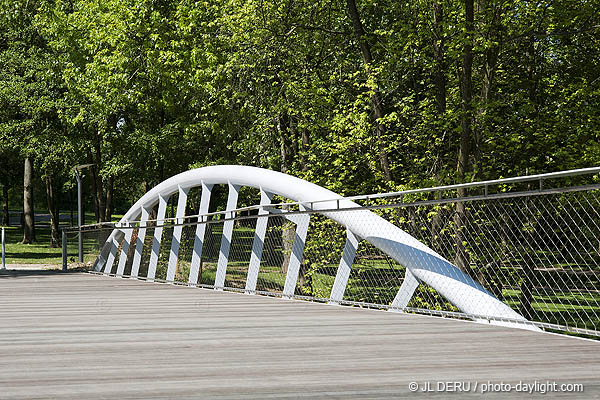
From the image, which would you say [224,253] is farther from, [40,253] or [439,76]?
[40,253]

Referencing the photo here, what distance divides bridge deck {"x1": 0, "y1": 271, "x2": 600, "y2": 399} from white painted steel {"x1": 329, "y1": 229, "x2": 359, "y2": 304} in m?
0.80

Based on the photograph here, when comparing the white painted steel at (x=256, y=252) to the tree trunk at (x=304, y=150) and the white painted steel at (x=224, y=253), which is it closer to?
the white painted steel at (x=224, y=253)

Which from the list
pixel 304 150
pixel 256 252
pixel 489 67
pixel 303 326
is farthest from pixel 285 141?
pixel 303 326

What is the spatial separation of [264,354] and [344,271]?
411 cm

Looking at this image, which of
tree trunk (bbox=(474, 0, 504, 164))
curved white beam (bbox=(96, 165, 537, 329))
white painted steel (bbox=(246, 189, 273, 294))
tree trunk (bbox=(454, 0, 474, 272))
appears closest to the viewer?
curved white beam (bbox=(96, 165, 537, 329))

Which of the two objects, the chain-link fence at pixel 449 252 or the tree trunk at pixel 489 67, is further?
the tree trunk at pixel 489 67

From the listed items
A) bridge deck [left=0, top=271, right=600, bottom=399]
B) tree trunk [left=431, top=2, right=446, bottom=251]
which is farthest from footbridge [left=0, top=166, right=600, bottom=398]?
tree trunk [left=431, top=2, right=446, bottom=251]

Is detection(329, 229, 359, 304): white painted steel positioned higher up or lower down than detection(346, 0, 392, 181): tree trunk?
lower down

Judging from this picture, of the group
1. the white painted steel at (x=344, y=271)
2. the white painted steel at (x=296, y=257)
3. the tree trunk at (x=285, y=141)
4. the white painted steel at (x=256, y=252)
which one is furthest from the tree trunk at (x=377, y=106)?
the white painted steel at (x=344, y=271)

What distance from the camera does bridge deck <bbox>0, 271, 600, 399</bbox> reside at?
4.03 meters

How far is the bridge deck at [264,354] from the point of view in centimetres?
403

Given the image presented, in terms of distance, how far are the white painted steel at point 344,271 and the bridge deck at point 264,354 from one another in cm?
80

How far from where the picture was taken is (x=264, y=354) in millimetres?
5102

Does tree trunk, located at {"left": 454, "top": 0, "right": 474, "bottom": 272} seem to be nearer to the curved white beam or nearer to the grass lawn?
the curved white beam
